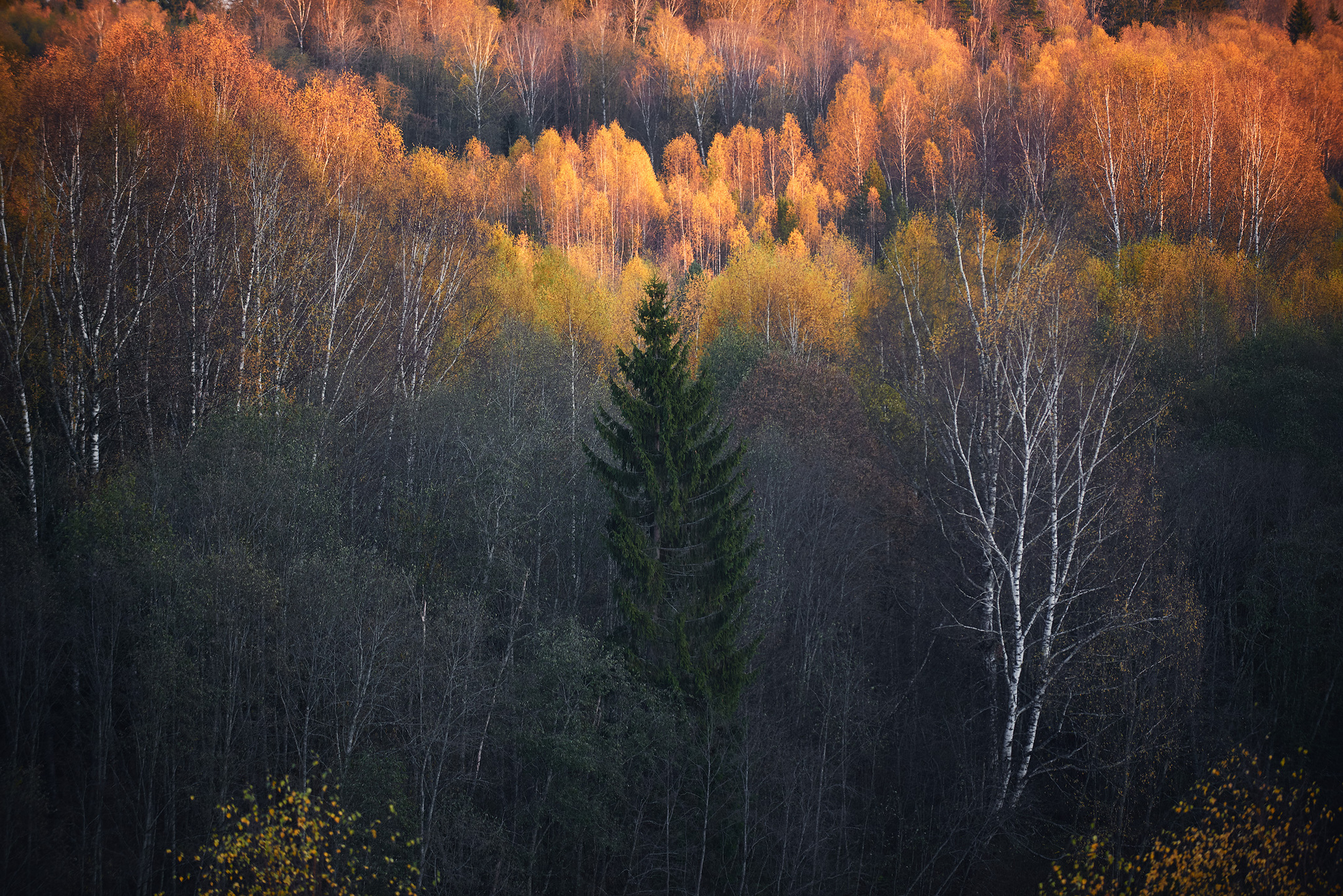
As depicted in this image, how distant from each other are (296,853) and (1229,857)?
14.2 metres

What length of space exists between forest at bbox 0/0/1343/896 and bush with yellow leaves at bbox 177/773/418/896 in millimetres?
141

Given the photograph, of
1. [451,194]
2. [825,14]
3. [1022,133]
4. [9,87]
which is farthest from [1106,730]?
[825,14]

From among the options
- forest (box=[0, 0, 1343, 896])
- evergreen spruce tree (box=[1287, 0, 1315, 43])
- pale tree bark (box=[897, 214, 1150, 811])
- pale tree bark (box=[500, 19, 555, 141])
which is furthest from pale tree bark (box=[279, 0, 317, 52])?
evergreen spruce tree (box=[1287, 0, 1315, 43])

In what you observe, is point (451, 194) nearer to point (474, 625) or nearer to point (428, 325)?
point (428, 325)

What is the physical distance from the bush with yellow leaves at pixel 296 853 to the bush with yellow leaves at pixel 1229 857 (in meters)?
10.1

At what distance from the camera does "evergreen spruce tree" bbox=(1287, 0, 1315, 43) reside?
5425 centimetres

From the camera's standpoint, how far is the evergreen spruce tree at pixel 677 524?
15859 millimetres

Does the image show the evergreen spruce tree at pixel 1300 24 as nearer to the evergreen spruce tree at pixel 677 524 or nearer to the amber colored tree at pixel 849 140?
the amber colored tree at pixel 849 140

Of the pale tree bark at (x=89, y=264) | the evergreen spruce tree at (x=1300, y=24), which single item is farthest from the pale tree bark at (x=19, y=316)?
the evergreen spruce tree at (x=1300, y=24)

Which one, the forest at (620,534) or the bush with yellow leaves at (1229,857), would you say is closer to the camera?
the bush with yellow leaves at (1229,857)

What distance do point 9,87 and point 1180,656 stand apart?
3017 centimetres

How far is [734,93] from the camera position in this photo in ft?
189

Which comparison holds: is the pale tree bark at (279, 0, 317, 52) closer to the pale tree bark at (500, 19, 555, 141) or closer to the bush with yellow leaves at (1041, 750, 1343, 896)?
the pale tree bark at (500, 19, 555, 141)

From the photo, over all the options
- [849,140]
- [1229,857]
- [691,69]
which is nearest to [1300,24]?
[849,140]
